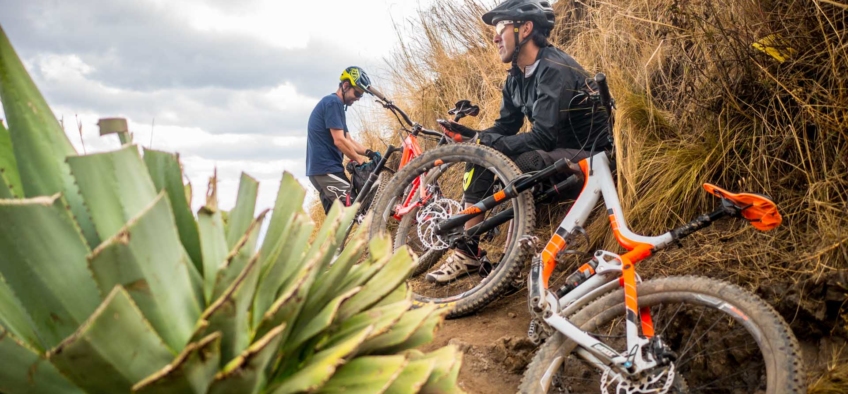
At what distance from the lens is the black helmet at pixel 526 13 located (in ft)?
13.3

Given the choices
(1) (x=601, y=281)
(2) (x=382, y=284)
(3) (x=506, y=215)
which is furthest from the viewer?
(3) (x=506, y=215)

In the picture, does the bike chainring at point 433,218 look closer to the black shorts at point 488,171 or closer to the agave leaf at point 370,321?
the black shorts at point 488,171

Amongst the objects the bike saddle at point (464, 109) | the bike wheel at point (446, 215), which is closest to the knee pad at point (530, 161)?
the bike wheel at point (446, 215)

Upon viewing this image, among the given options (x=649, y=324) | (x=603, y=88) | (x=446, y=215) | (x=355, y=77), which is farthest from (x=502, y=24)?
(x=355, y=77)

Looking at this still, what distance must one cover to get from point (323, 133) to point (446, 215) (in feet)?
10.1

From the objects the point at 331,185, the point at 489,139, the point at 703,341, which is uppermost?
the point at 489,139

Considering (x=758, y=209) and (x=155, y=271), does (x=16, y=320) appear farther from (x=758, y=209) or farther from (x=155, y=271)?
(x=758, y=209)

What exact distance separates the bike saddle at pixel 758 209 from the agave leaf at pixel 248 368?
86.0 inches

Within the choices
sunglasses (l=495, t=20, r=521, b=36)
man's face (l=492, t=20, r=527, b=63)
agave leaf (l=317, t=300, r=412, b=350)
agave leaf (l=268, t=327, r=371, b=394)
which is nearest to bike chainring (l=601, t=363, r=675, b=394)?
agave leaf (l=317, t=300, r=412, b=350)

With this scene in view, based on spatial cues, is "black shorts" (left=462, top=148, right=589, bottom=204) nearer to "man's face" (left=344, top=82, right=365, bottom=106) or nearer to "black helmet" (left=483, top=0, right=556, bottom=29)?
"black helmet" (left=483, top=0, right=556, bottom=29)

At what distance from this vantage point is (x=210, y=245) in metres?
0.78

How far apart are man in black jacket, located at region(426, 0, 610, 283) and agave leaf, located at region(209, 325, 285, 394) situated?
9.94 ft

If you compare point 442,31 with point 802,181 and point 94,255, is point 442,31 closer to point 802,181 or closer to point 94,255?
point 802,181

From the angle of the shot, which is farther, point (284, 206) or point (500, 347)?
point (500, 347)
